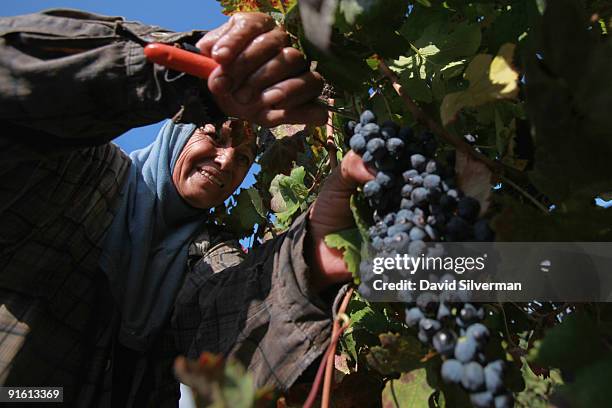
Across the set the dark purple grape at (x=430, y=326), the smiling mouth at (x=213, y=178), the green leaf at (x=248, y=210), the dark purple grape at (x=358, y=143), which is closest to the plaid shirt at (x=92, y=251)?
the green leaf at (x=248, y=210)

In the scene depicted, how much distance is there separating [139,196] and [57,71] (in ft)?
3.38

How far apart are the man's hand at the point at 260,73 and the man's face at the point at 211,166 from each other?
1.01 metres

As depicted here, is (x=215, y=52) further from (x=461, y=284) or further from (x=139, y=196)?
(x=139, y=196)

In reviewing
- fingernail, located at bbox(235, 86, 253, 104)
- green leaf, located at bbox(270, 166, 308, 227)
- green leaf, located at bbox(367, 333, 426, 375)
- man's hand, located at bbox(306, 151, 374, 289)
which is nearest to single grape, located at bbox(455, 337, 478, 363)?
green leaf, located at bbox(367, 333, 426, 375)

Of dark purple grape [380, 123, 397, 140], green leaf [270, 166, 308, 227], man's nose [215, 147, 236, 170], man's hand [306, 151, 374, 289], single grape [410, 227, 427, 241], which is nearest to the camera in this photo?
single grape [410, 227, 427, 241]

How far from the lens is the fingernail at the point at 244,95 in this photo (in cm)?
110

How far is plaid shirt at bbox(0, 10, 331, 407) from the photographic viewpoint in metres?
1.18

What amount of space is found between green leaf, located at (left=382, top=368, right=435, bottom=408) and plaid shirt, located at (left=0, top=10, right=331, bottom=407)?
21 cm

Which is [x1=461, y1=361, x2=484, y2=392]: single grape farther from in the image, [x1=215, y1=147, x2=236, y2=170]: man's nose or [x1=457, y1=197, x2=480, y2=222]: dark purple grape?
[x1=215, y1=147, x2=236, y2=170]: man's nose

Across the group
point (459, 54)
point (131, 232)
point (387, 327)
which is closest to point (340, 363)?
point (387, 327)

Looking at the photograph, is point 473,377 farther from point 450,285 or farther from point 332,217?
point 332,217

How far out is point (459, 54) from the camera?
117 centimetres

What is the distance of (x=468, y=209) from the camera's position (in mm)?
834

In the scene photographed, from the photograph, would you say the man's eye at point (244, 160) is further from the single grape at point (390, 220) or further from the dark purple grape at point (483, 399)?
the dark purple grape at point (483, 399)
